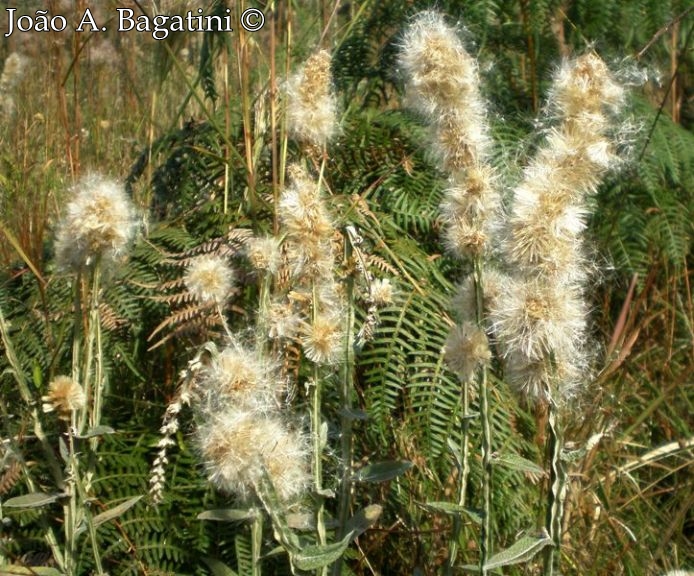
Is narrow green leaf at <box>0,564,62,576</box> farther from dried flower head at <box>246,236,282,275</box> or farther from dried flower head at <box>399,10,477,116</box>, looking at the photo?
dried flower head at <box>399,10,477,116</box>

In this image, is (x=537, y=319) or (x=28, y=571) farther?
(x=28, y=571)

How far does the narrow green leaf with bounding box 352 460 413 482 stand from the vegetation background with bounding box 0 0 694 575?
0.05m

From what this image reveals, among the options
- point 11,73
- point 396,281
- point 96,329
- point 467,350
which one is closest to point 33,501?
point 96,329

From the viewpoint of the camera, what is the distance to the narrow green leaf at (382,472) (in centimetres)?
111

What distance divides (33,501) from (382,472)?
423 mm

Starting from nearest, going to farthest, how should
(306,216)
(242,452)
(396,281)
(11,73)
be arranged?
1. (242,452)
2. (306,216)
3. (396,281)
4. (11,73)

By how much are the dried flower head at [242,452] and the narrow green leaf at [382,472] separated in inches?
4.7

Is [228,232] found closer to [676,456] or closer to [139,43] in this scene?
[676,456]

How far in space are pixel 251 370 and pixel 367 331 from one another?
19 cm

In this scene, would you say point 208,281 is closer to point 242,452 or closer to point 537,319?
point 242,452

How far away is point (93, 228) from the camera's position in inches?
41.4

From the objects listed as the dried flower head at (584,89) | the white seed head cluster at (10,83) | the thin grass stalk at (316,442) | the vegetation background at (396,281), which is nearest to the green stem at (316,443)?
the thin grass stalk at (316,442)

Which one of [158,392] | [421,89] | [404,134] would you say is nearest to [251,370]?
[421,89]

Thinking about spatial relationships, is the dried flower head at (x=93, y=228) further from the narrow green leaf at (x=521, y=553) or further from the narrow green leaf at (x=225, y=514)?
the narrow green leaf at (x=521, y=553)
